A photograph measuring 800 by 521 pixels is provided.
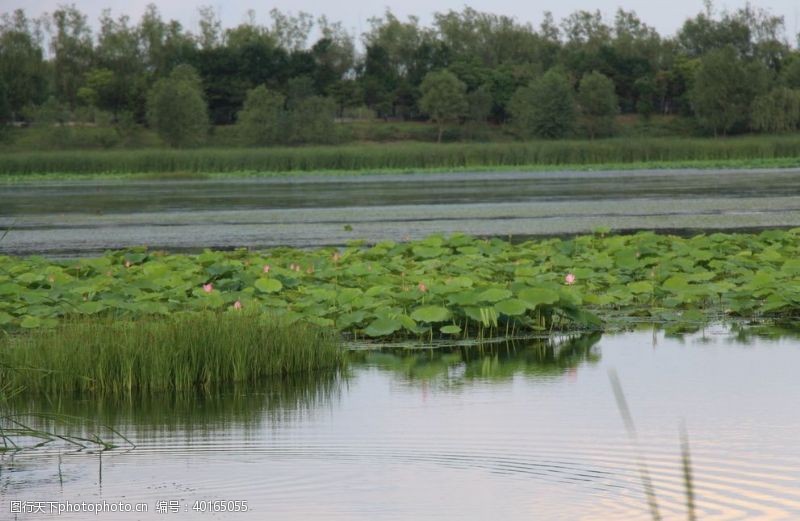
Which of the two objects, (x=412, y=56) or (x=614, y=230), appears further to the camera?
(x=412, y=56)

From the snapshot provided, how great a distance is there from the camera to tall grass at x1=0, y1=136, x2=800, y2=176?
2494 inches

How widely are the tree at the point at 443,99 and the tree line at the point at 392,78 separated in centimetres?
11

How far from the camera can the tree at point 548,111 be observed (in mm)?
91625

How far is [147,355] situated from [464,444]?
9.56 ft

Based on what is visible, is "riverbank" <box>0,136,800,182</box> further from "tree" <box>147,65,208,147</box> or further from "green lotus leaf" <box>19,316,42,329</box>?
"green lotus leaf" <box>19,316,42,329</box>

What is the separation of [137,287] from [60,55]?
112 m

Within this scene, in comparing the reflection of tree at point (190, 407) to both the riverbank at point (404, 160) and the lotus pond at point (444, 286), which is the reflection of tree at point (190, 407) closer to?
the lotus pond at point (444, 286)

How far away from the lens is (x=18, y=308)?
1204cm

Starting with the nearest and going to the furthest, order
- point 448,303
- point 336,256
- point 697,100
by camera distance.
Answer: point 448,303, point 336,256, point 697,100

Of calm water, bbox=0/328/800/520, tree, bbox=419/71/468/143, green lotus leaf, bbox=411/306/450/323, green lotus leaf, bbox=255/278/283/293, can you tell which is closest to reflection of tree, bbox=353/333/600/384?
calm water, bbox=0/328/800/520

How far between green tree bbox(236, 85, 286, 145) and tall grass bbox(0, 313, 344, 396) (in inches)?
2987

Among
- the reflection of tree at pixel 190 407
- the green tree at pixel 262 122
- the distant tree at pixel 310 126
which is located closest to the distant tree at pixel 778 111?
the distant tree at pixel 310 126

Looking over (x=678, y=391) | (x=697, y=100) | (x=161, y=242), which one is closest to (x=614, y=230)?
(x=161, y=242)

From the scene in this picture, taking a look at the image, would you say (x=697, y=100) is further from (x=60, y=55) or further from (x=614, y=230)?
(x=614, y=230)
